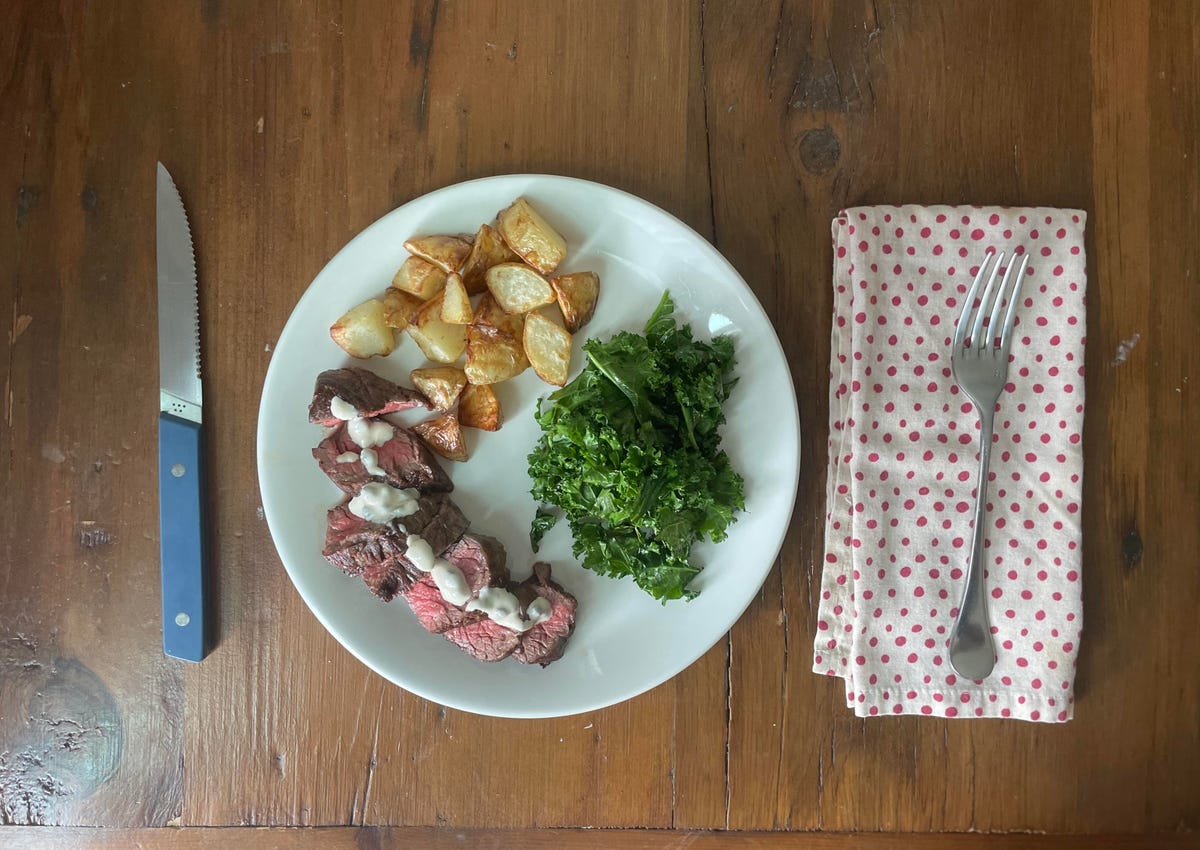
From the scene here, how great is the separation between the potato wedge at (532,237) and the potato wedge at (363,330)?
0.39 meters

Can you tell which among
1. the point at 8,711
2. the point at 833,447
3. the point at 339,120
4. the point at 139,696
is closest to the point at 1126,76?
the point at 833,447

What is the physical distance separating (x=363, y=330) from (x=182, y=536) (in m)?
0.79

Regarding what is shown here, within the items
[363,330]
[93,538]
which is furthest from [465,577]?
[93,538]

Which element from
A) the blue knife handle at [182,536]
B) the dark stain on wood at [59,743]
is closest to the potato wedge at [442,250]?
the blue knife handle at [182,536]

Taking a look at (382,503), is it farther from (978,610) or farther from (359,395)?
(978,610)

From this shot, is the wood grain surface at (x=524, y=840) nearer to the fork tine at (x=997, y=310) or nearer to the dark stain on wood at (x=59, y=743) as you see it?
the dark stain on wood at (x=59, y=743)

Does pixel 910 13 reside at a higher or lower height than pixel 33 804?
higher

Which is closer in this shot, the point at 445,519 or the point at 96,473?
the point at 445,519

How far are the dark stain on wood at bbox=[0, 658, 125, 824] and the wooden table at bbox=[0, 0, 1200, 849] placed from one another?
0.4 inches

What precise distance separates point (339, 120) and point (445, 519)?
1153 millimetres

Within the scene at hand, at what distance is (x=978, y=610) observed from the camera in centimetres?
196

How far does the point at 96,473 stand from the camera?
218 centimetres

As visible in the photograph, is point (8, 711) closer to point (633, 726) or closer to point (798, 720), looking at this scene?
point (633, 726)

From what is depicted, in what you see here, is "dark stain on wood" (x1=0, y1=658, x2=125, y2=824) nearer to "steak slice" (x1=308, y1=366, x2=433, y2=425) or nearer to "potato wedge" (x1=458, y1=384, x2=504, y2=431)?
"steak slice" (x1=308, y1=366, x2=433, y2=425)
